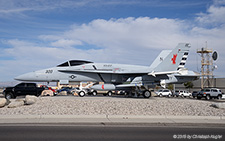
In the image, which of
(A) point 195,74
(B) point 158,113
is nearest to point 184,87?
(A) point 195,74

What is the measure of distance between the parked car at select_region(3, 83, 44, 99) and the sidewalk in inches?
457

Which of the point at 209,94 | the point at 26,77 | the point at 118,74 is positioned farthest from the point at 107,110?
the point at 209,94

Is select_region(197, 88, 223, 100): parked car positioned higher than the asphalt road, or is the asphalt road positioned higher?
the asphalt road

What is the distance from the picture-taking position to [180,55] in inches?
898

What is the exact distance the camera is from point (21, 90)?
71.9 ft

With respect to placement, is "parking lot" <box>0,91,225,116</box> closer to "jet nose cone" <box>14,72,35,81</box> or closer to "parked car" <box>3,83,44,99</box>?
"jet nose cone" <box>14,72,35,81</box>

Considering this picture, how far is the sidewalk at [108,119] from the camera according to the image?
10188mm

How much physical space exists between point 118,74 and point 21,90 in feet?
31.5

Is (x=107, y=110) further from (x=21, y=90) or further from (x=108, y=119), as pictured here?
(x=21, y=90)

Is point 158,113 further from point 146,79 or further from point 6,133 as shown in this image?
point 146,79

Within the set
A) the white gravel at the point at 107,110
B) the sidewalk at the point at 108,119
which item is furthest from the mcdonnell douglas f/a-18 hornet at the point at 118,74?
the sidewalk at the point at 108,119

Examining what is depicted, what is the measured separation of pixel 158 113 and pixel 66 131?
6.10m

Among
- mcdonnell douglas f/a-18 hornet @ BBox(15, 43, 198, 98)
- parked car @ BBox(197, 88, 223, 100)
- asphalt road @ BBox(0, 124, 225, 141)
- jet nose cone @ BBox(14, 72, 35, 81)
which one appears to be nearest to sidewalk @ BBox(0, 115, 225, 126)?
asphalt road @ BBox(0, 124, 225, 141)

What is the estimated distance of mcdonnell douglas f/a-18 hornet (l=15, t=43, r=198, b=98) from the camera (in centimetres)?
2150
